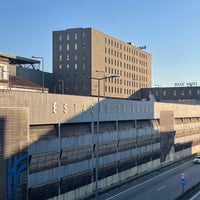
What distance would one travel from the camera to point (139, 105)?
5425 cm

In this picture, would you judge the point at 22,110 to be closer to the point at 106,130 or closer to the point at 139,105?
the point at 106,130

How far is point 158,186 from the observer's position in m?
45.1

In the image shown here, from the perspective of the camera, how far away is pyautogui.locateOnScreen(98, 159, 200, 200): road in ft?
129

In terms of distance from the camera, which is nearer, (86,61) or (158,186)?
(158,186)

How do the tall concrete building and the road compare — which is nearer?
the road

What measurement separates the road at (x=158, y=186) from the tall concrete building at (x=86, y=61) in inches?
1907

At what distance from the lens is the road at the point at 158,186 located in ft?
129

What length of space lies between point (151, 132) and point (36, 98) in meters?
31.0

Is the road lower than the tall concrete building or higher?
lower

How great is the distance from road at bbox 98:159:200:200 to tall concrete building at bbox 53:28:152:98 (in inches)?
1907

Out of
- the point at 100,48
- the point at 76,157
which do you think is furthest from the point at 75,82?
the point at 76,157

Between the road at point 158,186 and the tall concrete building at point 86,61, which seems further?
the tall concrete building at point 86,61

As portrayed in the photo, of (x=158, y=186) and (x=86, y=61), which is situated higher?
(x=86, y=61)

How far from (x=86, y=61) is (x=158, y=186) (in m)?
67.8
